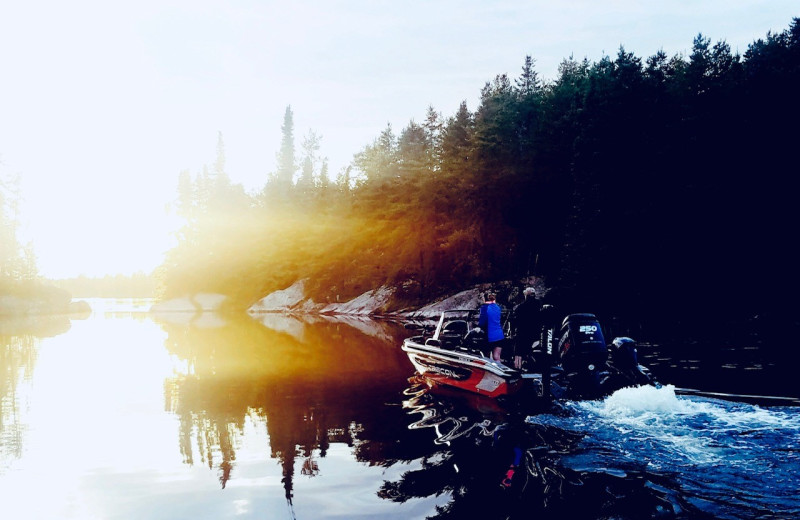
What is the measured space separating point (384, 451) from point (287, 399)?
5.02 metres

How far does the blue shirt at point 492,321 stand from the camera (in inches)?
531

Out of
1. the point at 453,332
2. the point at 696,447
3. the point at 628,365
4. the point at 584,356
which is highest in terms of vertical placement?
the point at 453,332

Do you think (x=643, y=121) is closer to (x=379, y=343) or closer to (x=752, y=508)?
(x=379, y=343)

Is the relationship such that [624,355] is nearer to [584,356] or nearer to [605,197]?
[584,356]

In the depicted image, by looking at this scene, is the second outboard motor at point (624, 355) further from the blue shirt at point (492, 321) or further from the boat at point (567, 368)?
the blue shirt at point (492, 321)

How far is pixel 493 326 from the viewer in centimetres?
1356

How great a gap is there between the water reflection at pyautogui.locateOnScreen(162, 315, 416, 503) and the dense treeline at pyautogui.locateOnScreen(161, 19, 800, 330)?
19709 mm

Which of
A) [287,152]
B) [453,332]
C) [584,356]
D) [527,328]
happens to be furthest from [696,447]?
[287,152]

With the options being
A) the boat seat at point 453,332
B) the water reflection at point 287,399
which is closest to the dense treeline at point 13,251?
the water reflection at point 287,399

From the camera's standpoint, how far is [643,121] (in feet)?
130

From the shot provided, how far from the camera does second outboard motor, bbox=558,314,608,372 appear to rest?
11.5 m

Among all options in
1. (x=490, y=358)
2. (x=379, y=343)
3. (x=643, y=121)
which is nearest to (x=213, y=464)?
(x=490, y=358)

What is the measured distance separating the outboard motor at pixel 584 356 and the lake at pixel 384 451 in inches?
17.8

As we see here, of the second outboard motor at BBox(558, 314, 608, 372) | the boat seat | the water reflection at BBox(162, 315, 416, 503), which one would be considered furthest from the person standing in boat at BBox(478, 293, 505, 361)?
the water reflection at BBox(162, 315, 416, 503)
